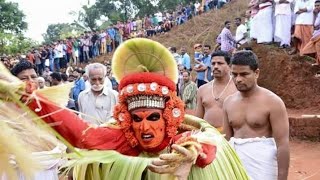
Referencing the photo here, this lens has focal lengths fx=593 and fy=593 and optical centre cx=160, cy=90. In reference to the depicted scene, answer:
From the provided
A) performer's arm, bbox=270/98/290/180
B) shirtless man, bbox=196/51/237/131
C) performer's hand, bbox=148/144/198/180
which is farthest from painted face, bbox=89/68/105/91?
performer's hand, bbox=148/144/198/180

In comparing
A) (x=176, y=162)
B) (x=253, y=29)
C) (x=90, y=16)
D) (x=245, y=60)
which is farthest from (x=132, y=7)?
(x=176, y=162)

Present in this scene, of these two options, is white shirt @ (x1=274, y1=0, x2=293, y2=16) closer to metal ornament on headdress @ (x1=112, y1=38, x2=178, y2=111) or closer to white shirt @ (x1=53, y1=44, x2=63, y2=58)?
metal ornament on headdress @ (x1=112, y1=38, x2=178, y2=111)

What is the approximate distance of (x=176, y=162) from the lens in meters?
2.84

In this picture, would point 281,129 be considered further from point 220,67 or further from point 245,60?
point 220,67

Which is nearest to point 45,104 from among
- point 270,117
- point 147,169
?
point 147,169

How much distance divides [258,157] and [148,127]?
67.2 inches

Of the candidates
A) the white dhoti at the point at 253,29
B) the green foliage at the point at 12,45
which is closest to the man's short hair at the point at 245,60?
the white dhoti at the point at 253,29

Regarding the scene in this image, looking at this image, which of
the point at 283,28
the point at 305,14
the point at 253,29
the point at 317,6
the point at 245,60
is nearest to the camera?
the point at 245,60

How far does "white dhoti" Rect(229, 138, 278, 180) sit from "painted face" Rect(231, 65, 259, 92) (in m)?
0.43

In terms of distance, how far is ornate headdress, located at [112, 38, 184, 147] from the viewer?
11.7ft

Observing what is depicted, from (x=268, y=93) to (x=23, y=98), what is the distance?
115 inches

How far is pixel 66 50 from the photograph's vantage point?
80.4ft

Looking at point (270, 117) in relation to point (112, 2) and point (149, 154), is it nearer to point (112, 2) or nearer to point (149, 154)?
point (149, 154)

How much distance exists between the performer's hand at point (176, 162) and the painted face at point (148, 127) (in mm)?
550
